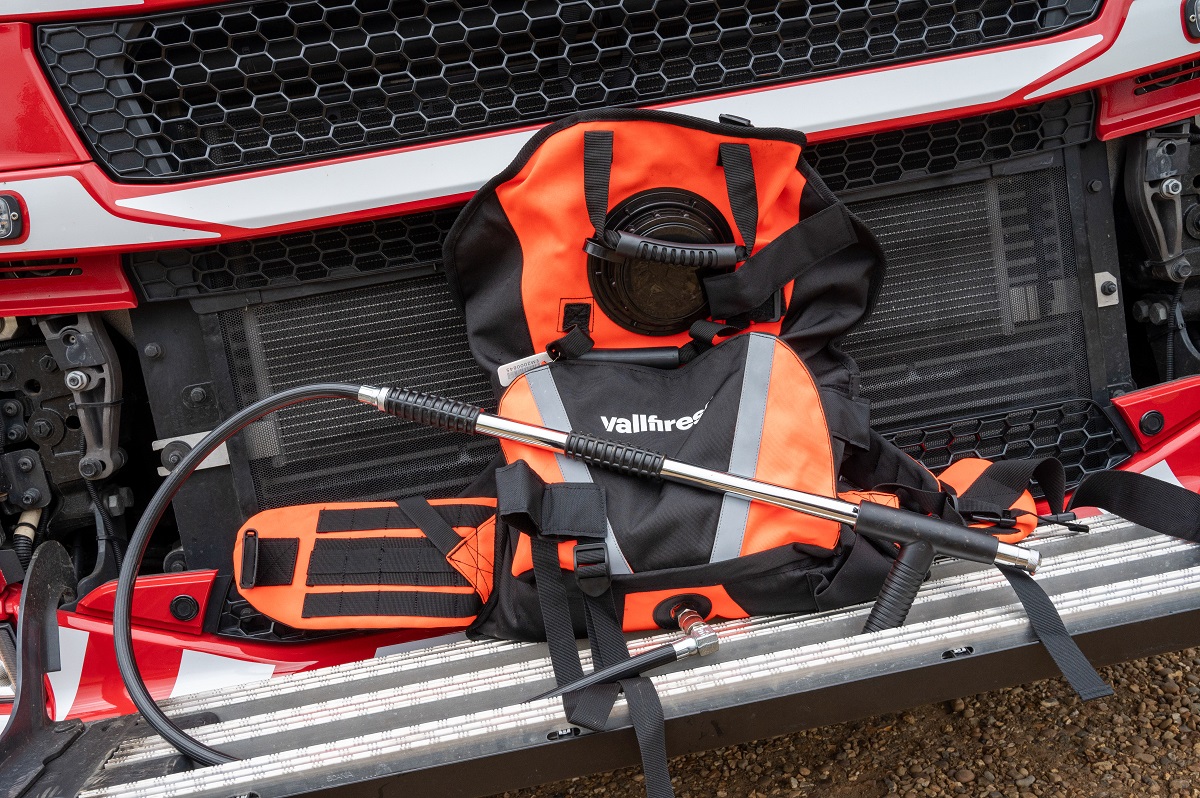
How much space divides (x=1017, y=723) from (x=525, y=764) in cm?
127

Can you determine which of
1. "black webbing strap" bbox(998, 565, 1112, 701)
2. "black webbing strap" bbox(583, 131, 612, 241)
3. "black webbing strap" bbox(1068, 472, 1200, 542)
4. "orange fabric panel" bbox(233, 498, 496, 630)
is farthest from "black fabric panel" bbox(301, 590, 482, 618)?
"black webbing strap" bbox(1068, 472, 1200, 542)

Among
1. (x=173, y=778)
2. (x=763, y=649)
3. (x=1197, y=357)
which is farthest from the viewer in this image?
(x=1197, y=357)

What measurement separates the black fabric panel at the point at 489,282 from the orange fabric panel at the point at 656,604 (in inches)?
20.4

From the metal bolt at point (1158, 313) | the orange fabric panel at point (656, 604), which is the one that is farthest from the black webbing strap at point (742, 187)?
the metal bolt at point (1158, 313)

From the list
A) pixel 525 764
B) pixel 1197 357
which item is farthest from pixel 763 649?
pixel 1197 357

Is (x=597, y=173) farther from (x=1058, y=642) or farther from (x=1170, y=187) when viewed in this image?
(x=1170, y=187)

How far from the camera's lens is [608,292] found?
1.70 m

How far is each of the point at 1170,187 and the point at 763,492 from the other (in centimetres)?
135

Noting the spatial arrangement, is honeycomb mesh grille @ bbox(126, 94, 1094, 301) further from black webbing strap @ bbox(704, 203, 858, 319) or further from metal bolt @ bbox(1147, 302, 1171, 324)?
metal bolt @ bbox(1147, 302, 1171, 324)

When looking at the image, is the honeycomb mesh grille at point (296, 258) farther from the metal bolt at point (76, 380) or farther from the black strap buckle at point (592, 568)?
the black strap buckle at point (592, 568)

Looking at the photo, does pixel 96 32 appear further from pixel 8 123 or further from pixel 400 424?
pixel 400 424

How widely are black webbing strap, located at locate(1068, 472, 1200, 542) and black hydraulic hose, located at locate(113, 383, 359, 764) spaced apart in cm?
161

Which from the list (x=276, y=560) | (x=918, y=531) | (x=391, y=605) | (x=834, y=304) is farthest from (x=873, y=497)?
(x=276, y=560)

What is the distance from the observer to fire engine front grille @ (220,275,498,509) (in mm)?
1842
